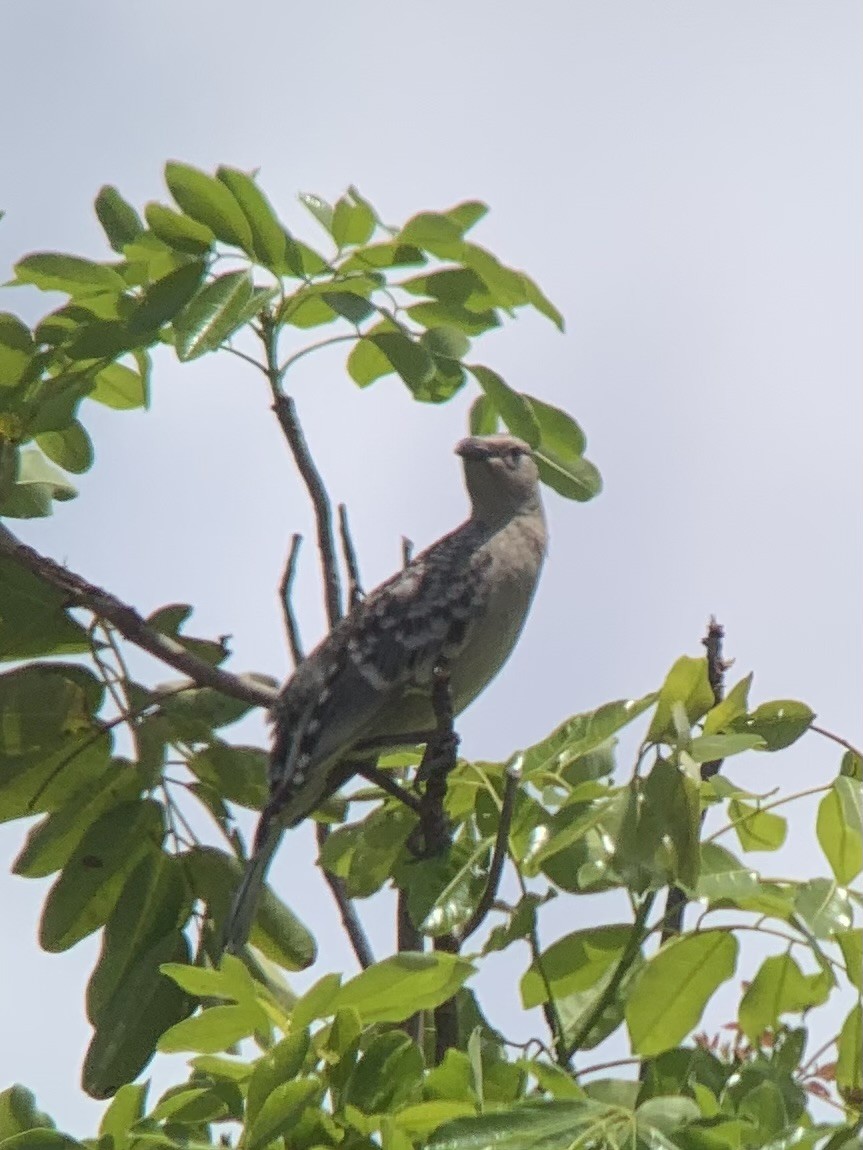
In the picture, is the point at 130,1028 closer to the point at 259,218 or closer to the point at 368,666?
the point at 259,218

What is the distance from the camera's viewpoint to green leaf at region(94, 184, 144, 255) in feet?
13.1

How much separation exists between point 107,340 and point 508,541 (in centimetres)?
231

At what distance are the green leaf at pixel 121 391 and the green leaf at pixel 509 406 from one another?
946 millimetres

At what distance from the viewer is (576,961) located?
3.24 m

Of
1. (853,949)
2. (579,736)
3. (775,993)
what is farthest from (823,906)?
(579,736)

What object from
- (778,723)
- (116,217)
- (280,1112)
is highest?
(116,217)

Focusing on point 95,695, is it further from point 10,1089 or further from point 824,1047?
point 824,1047

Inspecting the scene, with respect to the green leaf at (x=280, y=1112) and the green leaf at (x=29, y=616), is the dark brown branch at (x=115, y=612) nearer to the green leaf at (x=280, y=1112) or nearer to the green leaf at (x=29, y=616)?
the green leaf at (x=29, y=616)

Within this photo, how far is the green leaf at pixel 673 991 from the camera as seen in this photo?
304 centimetres

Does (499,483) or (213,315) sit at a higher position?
(499,483)

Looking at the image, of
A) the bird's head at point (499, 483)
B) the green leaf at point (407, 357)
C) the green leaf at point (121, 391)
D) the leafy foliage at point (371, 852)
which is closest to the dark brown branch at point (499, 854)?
the leafy foliage at point (371, 852)

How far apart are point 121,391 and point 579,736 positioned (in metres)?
1.76

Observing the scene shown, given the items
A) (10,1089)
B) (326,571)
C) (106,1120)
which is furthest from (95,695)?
(106,1120)

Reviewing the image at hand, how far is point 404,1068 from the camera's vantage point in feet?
9.27
